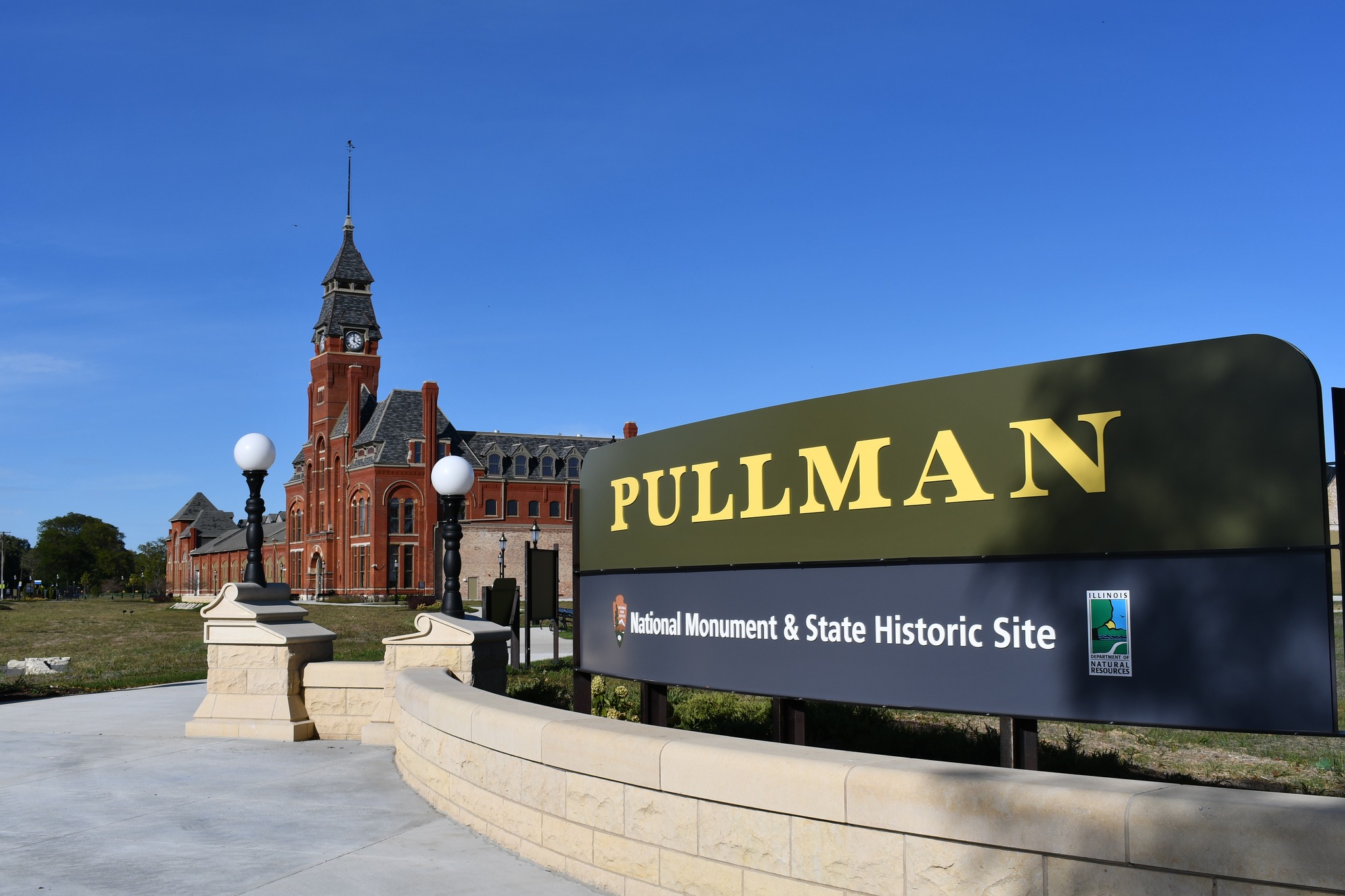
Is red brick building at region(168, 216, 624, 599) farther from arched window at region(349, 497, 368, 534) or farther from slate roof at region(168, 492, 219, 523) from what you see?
slate roof at region(168, 492, 219, 523)

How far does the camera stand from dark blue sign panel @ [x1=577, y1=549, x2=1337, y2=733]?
4.77 m

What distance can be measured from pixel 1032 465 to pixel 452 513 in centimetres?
830

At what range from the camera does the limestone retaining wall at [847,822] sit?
3.77m

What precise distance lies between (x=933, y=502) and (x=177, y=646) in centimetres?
2704

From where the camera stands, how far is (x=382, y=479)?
77.9 metres

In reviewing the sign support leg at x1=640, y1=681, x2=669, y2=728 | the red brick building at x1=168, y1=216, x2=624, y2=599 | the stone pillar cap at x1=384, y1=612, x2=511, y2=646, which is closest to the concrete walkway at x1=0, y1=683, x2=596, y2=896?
the stone pillar cap at x1=384, y1=612, x2=511, y2=646

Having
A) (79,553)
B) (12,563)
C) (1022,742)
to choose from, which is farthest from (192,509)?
(1022,742)

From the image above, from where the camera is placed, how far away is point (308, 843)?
23.3 ft

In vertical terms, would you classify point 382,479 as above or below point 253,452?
above

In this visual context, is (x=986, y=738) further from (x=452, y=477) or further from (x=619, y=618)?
(x=452, y=477)

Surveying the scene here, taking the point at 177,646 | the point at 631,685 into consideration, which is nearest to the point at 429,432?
the point at 177,646

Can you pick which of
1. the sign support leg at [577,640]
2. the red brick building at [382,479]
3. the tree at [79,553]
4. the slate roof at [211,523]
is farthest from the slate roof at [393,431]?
the tree at [79,553]

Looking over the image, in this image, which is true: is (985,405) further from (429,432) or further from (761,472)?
(429,432)

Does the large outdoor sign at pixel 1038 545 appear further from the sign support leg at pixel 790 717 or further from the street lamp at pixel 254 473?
the street lamp at pixel 254 473
